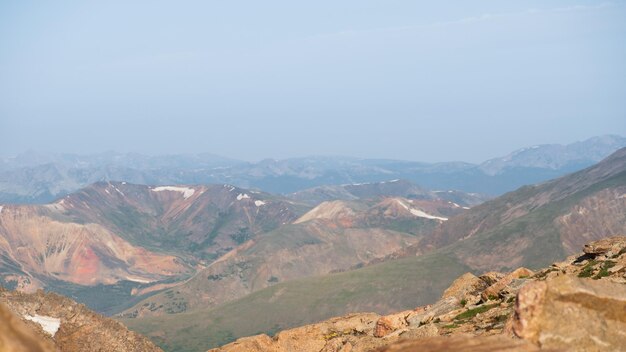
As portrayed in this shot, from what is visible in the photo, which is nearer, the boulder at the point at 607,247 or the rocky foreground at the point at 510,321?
the rocky foreground at the point at 510,321

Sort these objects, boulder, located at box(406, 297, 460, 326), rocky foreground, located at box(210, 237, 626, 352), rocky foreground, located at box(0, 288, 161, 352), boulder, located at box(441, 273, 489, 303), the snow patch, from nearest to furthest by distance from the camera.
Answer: rocky foreground, located at box(210, 237, 626, 352) → boulder, located at box(406, 297, 460, 326) → rocky foreground, located at box(0, 288, 161, 352) → the snow patch → boulder, located at box(441, 273, 489, 303)

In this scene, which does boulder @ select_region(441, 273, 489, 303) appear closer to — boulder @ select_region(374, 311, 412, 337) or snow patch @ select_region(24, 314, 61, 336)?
boulder @ select_region(374, 311, 412, 337)

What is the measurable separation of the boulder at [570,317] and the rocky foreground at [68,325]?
3732 centimetres

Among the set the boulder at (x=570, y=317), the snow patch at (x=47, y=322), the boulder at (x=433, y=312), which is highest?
the boulder at (x=570, y=317)

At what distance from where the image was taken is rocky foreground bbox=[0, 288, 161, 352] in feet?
162

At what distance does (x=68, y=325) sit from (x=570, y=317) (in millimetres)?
45580

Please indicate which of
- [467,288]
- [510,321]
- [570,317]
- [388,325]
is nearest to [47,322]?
[388,325]

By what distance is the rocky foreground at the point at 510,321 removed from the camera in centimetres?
1750

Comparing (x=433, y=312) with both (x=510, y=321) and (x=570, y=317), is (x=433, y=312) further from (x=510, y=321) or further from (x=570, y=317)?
(x=570, y=317)

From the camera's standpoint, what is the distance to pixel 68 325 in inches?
2076

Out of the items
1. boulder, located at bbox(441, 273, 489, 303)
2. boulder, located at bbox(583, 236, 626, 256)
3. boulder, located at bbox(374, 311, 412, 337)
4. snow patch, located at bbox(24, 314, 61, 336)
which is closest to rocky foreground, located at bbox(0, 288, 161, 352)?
snow patch, located at bbox(24, 314, 61, 336)

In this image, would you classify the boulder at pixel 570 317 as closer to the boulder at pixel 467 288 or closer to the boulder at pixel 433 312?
the boulder at pixel 433 312

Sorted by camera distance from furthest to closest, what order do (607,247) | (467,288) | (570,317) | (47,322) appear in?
(467,288) → (607,247) → (47,322) → (570,317)

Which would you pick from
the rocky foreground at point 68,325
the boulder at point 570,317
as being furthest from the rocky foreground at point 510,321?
the rocky foreground at point 68,325
